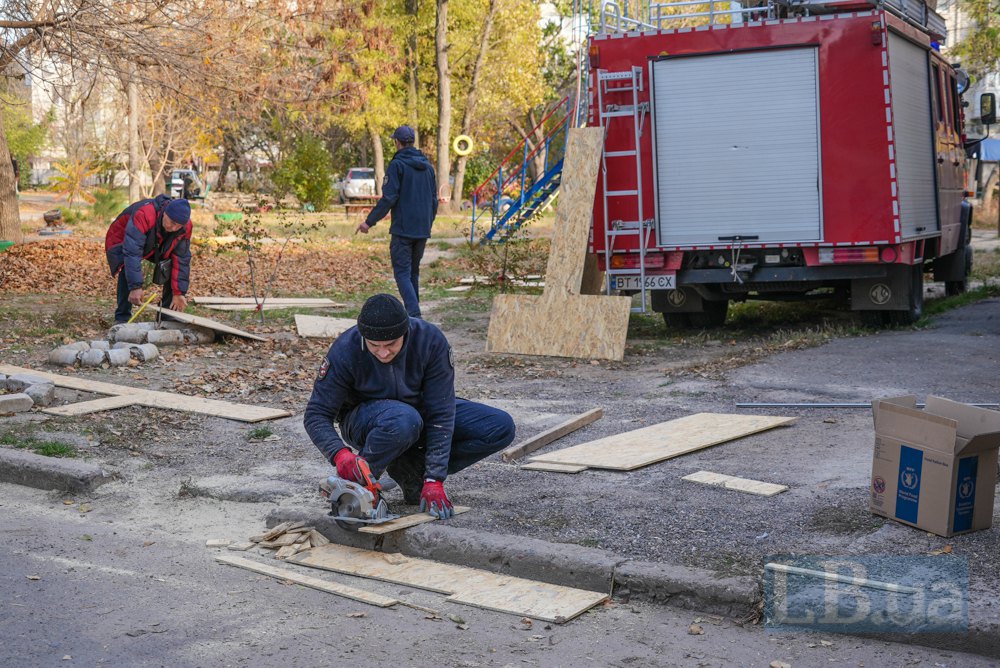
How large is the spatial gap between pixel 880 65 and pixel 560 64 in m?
47.6

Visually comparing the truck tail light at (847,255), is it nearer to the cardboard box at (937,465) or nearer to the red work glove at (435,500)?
the cardboard box at (937,465)

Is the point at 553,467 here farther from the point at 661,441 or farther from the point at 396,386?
the point at 396,386

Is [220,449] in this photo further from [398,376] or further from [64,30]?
[64,30]

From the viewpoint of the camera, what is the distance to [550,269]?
11648 mm

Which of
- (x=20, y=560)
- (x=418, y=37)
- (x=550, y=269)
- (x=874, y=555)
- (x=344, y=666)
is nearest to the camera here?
(x=344, y=666)

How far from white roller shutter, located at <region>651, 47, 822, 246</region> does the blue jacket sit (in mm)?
2750

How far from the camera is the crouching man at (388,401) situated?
5285 mm

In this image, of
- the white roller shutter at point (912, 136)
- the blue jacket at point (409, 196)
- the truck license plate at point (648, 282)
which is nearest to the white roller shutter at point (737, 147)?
the truck license plate at point (648, 282)

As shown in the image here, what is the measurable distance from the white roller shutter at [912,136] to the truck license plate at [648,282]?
7.71ft

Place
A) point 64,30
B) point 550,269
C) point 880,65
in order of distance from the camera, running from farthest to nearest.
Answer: point 64,30 < point 550,269 < point 880,65

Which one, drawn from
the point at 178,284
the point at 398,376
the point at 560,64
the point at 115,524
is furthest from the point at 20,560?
the point at 560,64

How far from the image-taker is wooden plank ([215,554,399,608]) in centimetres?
471

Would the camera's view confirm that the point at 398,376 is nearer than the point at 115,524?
Yes

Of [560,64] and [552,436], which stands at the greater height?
[560,64]
